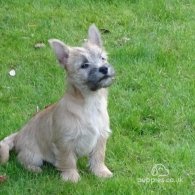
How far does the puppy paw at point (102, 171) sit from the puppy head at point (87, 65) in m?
0.72

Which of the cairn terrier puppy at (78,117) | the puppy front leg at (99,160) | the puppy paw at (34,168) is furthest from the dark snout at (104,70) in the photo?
the puppy paw at (34,168)

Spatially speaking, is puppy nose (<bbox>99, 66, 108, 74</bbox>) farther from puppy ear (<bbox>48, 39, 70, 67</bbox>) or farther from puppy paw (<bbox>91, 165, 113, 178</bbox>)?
puppy paw (<bbox>91, 165, 113, 178</bbox>)

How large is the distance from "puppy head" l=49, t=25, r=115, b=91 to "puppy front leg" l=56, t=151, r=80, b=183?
58 cm

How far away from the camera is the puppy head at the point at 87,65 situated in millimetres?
5324

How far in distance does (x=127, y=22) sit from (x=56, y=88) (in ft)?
6.45

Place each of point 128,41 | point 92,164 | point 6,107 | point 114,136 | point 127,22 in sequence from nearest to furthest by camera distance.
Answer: point 92,164 < point 114,136 < point 6,107 < point 128,41 < point 127,22

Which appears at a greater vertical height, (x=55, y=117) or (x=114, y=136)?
(x=55, y=117)

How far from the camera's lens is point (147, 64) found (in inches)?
298

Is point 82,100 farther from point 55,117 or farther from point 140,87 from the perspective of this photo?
point 140,87

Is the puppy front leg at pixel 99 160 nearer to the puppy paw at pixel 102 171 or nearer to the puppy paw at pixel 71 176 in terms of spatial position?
the puppy paw at pixel 102 171

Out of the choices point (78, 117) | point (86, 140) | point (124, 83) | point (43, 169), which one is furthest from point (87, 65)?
point (124, 83)

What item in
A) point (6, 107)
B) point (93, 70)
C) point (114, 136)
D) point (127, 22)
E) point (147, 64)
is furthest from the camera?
point (127, 22)

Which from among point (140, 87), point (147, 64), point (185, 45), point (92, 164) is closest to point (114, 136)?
point (92, 164)

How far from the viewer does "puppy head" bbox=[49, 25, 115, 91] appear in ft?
17.5
